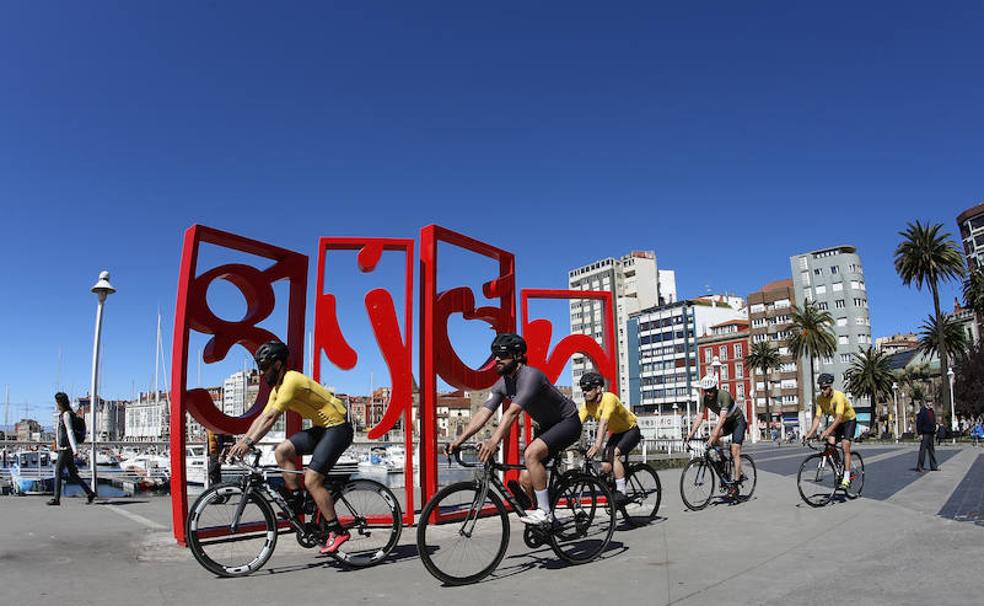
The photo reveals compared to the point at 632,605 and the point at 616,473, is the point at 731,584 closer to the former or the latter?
the point at 632,605

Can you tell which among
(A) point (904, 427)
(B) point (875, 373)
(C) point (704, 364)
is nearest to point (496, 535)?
(B) point (875, 373)

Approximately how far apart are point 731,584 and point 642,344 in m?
141

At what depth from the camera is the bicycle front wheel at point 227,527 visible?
5783 millimetres

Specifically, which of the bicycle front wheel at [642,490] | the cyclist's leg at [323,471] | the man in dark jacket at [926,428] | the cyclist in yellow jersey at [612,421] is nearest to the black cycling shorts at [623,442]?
the cyclist in yellow jersey at [612,421]

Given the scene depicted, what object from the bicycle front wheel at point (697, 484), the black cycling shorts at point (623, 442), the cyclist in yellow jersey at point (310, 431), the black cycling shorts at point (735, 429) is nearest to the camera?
the cyclist in yellow jersey at point (310, 431)

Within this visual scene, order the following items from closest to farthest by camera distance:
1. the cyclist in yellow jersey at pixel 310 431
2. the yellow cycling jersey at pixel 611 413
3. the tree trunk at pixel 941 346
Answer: the cyclist in yellow jersey at pixel 310 431, the yellow cycling jersey at pixel 611 413, the tree trunk at pixel 941 346

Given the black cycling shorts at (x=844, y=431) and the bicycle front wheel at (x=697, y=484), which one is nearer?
the bicycle front wheel at (x=697, y=484)

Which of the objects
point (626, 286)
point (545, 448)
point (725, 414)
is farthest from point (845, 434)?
point (626, 286)

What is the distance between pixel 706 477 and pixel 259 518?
6491 mm

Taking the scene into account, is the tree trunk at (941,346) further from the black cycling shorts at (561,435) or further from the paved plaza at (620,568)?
the black cycling shorts at (561,435)

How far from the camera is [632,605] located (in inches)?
186

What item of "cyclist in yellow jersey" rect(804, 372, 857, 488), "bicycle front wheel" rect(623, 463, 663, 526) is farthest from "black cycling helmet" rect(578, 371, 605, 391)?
"cyclist in yellow jersey" rect(804, 372, 857, 488)

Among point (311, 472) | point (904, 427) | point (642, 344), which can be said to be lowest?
point (904, 427)

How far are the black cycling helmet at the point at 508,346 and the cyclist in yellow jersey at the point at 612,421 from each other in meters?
2.08
